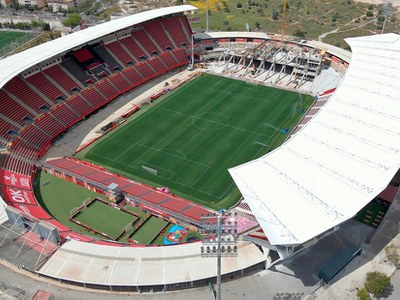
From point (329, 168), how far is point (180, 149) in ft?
85.1

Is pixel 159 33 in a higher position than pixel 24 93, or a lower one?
higher

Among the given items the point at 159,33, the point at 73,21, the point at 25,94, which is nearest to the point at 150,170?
the point at 25,94

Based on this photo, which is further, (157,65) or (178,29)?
(178,29)

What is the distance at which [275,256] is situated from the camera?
40719mm

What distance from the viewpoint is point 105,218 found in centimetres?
4959

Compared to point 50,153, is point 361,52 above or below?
above

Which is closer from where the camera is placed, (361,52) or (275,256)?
(275,256)

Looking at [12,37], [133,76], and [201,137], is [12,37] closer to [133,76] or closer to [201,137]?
[133,76]

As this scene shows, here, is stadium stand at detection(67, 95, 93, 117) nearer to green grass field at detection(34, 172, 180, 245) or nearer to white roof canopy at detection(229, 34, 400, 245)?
green grass field at detection(34, 172, 180, 245)

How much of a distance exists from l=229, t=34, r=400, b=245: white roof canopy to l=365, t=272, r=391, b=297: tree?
707 cm

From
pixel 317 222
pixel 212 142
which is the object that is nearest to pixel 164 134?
pixel 212 142

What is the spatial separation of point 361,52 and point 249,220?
41036 mm

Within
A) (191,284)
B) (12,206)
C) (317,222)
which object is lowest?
(191,284)

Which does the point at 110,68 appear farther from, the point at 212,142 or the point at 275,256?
the point at 275,256
